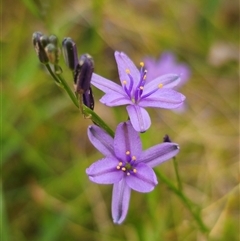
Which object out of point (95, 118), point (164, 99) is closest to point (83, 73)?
point (95, 118)

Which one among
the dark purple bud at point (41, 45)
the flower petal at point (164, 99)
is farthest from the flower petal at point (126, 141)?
the dark purple bud at point (41, 45)

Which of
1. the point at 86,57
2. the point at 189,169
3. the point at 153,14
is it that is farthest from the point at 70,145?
the point at 86,57

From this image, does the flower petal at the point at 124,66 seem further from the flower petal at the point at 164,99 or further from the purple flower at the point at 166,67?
the purple flower at the point at 166,67

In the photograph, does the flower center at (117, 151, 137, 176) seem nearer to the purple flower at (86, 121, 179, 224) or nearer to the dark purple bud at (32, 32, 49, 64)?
the purple flower at (86, 121, 179, 224)

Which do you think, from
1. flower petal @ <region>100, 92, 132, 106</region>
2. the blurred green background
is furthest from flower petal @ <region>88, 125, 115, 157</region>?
the blurred green background

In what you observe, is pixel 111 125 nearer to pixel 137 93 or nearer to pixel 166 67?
pixel 166 67

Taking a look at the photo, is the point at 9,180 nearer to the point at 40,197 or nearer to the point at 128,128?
the point at 40,197

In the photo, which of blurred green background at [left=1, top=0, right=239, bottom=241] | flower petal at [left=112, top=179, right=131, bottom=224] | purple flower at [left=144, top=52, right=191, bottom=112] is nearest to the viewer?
flower petal at [left=112, top=179, right=131, bottom=224]
